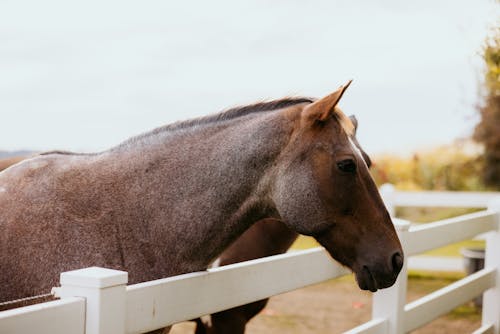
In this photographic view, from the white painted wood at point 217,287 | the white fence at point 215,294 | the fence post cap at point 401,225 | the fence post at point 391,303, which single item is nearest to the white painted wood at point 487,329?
the white fence at point 215,294

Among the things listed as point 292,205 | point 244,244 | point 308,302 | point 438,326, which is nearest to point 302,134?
point 292,205

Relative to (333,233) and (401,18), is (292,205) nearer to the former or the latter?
(333,233)

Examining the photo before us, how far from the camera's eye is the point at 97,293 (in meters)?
1.69

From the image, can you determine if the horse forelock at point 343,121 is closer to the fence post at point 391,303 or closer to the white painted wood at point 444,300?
the fence post at point 391,303

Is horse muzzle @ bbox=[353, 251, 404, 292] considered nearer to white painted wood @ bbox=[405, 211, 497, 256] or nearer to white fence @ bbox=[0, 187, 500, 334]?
white fence @ bbox=[0, 187, 500, 334]

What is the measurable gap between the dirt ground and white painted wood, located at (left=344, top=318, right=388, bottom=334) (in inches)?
111

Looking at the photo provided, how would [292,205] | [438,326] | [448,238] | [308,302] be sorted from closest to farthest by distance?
[292,205]
[448,238]
[438,326]
[308,302]

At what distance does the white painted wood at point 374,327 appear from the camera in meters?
3.24

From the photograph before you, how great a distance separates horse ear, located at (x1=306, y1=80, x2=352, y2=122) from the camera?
2.63m

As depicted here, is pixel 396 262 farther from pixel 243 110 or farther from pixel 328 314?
pixel 328 314

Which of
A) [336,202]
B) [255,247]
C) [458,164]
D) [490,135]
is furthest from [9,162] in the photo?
[458,164]

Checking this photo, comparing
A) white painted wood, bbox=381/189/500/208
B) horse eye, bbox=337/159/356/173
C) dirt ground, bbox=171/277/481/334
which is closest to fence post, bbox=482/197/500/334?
dirt ground, bbox=171/277/481/334

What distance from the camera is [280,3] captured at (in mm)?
18594

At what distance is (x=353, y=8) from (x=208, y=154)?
1638cm
